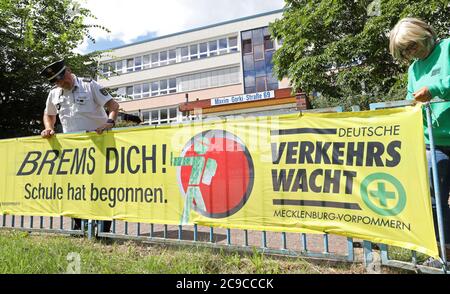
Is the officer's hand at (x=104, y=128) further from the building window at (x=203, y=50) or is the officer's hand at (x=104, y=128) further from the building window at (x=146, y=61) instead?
the building window at (x=146, y=61)

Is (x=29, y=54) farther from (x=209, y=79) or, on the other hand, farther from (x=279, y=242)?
(x=209, y=79)

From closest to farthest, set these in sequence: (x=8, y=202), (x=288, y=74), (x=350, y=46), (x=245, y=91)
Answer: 1. (x=8, y=202)
2. (x=350, y=46)
3. (x=288, y=74)
4. (x=245, y=91)

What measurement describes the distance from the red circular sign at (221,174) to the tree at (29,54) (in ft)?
40.6

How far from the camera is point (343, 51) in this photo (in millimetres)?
14492

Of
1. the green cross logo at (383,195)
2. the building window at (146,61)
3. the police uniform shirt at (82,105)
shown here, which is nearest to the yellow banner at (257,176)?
the green cross logo at (383,195)

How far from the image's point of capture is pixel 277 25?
1792 cm

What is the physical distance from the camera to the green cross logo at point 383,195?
→ 264 cm

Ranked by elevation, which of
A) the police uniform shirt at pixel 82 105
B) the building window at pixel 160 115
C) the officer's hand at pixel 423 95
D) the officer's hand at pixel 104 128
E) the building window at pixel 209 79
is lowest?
the officer's hand at pixel 423 95

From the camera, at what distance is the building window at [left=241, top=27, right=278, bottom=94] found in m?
36.0

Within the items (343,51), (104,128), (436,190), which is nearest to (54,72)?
(104,128)

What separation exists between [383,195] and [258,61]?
35.2 m

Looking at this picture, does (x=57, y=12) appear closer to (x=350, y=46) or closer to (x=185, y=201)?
(x=350, y=46)
